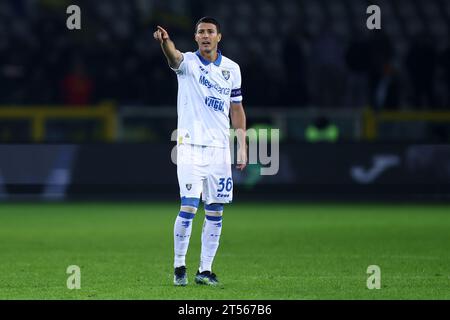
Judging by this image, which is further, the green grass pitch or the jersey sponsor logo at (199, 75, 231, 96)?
the jersey sponsor logo at (199, 75, 231, 96)

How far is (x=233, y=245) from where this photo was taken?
15.9 metres

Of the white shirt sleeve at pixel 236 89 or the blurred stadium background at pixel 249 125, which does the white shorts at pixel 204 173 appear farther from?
the blurred stadium background at pixel 249 125

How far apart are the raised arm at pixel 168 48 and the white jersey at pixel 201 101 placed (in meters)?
0.13

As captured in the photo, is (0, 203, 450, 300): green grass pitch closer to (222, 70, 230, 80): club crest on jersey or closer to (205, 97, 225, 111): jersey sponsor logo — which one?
(205, 97, 225, 111): jersey sponsor logo

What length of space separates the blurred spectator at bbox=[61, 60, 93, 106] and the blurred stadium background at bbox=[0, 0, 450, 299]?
4 centimetres

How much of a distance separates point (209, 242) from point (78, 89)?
47.1 ft

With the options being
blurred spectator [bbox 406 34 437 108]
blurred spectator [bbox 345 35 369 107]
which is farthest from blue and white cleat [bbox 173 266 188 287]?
blurred spectator [bbox 406 34 437 108]

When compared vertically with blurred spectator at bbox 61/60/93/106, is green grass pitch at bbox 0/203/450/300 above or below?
below

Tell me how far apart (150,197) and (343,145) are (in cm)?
388

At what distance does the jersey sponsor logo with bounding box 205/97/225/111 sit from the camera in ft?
37.7

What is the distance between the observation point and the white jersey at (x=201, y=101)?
11445 mm

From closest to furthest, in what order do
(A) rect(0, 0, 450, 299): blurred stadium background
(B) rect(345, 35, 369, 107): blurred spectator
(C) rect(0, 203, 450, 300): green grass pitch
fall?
1. (C) rect(0, 203, 450, 300): green grass pitch
2. (A) rect(0, 0, 450, 299): blurred stadium background
3. (B) rect(345, 35, 369, 107): blurred spectator

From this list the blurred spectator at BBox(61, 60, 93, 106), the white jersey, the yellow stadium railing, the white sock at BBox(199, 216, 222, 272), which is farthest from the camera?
the blurred spectator at BBox(61, 60, 93, 106)
